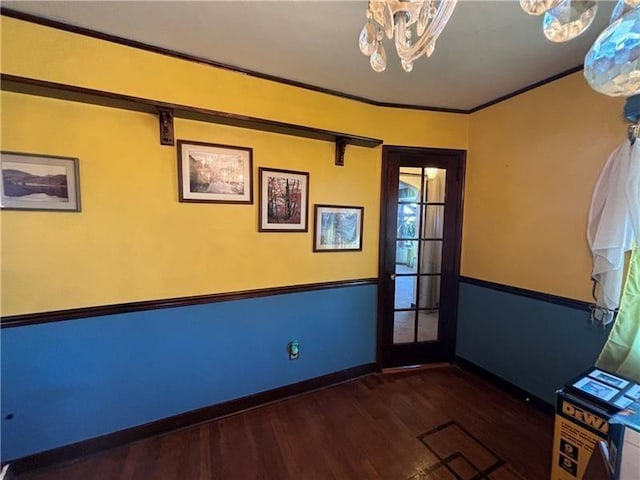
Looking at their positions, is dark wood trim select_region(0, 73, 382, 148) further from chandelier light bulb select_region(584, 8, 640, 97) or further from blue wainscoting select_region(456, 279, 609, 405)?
blue wainscoting select_region(456, 279, 609, 405)

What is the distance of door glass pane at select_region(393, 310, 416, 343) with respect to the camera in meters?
2.83

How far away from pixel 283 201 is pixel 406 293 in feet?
4.86

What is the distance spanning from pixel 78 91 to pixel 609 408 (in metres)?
3.00

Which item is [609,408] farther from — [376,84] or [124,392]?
[124,392]

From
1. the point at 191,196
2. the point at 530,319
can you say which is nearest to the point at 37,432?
the point at 191,196

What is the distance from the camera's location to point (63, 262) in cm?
165

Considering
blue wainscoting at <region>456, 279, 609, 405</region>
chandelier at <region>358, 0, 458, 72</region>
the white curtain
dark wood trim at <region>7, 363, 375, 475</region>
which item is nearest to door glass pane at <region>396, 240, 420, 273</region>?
blue wainscoting at <region>456, 279, 609, 405</region>

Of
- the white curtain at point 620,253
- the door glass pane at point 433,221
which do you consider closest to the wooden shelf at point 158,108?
→ the door glass pane at point 433,221

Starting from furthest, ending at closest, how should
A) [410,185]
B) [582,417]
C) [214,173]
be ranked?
[410,185], [214,173], [582,417]

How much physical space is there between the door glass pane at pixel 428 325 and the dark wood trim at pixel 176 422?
65 cm

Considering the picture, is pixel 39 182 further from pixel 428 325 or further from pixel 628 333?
pixel 628 333

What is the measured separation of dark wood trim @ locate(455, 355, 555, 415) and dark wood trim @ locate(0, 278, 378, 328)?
54.5 inches

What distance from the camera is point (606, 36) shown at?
0.82 metres

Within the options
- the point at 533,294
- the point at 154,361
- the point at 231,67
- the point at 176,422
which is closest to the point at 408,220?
the point at 533,294
